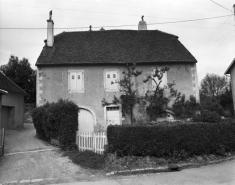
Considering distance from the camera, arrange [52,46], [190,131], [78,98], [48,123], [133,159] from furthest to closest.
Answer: [52,46], [78,98], [48,123], [190,131], [133,159]

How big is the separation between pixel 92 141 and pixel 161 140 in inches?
124

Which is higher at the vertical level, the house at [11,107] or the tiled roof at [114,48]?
the tiled roof at [114,48]

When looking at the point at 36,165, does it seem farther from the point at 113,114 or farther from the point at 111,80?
the point at 111,80

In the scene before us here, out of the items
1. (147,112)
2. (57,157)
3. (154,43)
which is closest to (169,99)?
(147,112)

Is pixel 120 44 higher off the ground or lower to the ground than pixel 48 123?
higher

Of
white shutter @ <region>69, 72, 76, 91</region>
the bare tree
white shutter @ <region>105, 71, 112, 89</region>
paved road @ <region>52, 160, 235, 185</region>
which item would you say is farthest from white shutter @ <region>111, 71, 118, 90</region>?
the bare tree

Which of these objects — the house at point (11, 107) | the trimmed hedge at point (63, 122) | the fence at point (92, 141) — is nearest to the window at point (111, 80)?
the trimmed hedge at point (63, 122)

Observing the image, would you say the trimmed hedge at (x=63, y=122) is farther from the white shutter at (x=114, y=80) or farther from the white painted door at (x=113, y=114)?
the white shutter at (x=114, y=80)

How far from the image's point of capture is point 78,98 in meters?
15.1

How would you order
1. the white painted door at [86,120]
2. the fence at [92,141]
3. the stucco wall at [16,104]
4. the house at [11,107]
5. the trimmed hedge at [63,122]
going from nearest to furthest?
the fence at [92,141] → the trimmed hedge at [63,122] → the white painted door at [86,120] → the house at [11,107] → the stucco wall at [16,104]

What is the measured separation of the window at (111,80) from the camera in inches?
604

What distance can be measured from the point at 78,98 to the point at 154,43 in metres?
7.42

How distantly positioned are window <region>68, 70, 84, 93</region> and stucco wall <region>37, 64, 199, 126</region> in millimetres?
204

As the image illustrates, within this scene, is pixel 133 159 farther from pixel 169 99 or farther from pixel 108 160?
pixel 169 99
